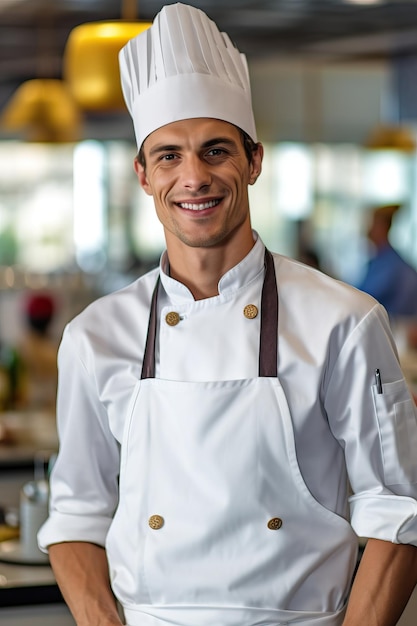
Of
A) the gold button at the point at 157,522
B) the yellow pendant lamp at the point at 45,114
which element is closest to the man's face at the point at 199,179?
the gold button at the point at 157,522

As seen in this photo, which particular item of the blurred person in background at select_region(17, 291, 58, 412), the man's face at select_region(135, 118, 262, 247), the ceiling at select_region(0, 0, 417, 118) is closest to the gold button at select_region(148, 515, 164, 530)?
the man's face at select_region(135, 118, 262, 247)

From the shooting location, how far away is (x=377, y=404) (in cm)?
171

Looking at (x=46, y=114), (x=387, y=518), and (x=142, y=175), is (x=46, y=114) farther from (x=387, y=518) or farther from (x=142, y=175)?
(x=387, y=518)

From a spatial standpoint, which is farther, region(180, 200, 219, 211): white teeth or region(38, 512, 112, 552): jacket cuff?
region(38, 512, 112, 552): jacket cuff

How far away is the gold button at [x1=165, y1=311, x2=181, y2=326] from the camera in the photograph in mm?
1815

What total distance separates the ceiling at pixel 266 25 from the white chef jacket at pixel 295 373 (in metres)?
5.73

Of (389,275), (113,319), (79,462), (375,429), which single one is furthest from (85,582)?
(389,275)

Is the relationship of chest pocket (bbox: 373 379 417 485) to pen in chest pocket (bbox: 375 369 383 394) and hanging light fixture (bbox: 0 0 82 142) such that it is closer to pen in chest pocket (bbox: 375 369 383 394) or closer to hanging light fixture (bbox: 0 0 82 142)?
pen in chest pocket (bbox: 375 369 383 394)

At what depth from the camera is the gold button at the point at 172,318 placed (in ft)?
5.96

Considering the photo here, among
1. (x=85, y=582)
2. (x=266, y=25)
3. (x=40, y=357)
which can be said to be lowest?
(x=40, y=357)

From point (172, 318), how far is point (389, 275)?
5.01 metres

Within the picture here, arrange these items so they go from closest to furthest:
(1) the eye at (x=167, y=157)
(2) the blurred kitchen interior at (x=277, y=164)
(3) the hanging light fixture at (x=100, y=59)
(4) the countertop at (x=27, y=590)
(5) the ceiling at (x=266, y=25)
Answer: (1) the eye at (x=167, y=157), (4) the countertop at (x=27, y=590), (3) the hanging light fixture at (x=100, y=59), (5) the ceiling at (x=266, y=25), (2) the blurred kitchen interior at (x=277, y=164)

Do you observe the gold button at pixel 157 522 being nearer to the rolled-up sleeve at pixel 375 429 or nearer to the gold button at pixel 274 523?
the gold button at pixel 274 523

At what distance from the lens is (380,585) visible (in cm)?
169
